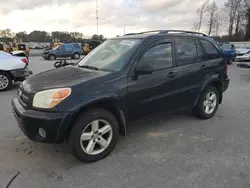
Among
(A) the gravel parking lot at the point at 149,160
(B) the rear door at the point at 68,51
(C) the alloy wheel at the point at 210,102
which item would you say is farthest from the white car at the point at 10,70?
(B) the rear door at the point at 68,51

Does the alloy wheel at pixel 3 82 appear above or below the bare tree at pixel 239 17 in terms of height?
below

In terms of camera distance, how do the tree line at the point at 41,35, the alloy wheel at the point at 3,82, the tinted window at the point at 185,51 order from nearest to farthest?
the tinted window at the point at 185,51 < the alloy wheel at the point at 3,82 < the tree line at the point at 41,35

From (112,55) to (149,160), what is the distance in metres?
1.73

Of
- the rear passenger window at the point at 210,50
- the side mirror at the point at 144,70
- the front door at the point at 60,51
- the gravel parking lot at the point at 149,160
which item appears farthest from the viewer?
the front door at the point at 60,51

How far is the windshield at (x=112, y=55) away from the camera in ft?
11.0

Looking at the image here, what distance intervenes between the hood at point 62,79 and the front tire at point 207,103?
87.6 inches

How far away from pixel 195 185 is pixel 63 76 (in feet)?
7.36

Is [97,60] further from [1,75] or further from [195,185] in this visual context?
[1,75]

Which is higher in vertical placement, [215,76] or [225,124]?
[215,76]

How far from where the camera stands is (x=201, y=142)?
11.8 feet

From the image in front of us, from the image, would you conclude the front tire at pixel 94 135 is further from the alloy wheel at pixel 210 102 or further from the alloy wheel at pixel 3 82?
the alloy wheel at pixel 3 82

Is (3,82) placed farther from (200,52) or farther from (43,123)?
(200,52)

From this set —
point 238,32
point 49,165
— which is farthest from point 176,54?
point 238,32

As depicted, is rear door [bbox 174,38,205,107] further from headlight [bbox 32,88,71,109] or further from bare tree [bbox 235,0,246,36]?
bare tree [bbox 235,0,246,36]
